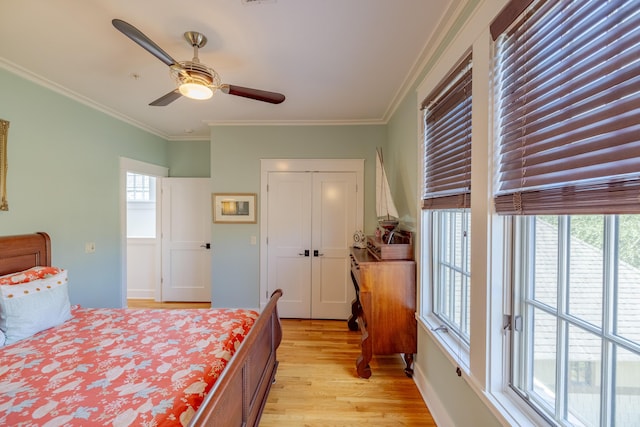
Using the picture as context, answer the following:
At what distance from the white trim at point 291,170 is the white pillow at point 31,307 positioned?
192cm

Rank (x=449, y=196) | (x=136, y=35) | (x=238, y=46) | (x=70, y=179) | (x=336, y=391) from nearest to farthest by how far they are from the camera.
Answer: (x=136, y=35)
(x=449, y=196)
(x=238, y=46)
(x=336, y=391)
(x=70, y=179)

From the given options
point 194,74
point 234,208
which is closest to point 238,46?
point 194,74

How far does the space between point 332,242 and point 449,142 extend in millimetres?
2120

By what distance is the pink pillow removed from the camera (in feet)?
5.90

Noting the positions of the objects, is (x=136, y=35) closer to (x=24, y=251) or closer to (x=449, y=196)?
(x=449, y=196)

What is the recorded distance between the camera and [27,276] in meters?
1.89

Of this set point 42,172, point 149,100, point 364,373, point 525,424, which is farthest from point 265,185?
point 525,424

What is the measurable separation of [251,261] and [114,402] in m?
2.37

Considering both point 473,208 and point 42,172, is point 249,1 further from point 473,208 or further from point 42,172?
point 42,172

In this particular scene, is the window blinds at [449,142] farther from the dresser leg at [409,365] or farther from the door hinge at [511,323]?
the dresser leg at [409,365]

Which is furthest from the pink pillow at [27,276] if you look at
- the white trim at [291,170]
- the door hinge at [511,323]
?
the door hinge at [511,323]

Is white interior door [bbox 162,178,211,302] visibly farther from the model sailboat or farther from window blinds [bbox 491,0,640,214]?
window blinds [bbox 491,0,640,214]

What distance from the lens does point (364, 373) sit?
7.25 ft

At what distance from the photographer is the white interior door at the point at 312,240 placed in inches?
135
